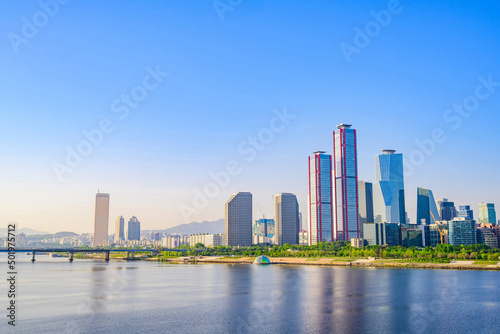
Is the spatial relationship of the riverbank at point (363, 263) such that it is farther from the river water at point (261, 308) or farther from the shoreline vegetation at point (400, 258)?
the river water at point (261, 308)

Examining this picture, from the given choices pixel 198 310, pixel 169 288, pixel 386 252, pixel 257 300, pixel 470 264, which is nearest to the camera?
pixel 198 310

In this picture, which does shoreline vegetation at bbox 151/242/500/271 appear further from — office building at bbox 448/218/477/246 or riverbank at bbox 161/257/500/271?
office building at bbox 448/218/477/246

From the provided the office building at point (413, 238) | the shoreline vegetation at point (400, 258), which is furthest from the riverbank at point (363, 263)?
the office building at point (413, 238)

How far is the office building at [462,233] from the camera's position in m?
188

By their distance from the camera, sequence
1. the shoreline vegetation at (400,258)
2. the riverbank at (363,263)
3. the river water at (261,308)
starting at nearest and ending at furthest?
the river water at (261,308) < the riverbank at (363,263) < the shoreline vegetation at (400,258)

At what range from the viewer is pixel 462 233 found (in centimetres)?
18988

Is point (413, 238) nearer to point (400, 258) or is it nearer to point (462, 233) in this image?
point (462, 233)

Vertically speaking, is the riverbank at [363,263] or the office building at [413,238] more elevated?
the office building at [413,238]

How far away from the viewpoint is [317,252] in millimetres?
171250

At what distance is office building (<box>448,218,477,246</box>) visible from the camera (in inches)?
7421

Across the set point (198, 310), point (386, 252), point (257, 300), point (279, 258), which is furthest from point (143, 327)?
point (279, 258)

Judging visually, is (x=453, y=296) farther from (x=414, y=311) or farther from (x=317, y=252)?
(x=317, y=252)

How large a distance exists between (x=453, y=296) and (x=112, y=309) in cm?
4279

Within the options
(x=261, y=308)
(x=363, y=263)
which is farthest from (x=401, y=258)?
(x=261, y=308)
